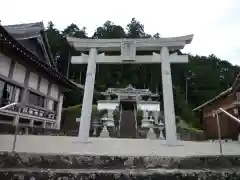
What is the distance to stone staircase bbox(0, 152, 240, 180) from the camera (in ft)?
7.70

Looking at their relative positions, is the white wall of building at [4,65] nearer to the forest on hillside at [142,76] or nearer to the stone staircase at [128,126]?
the stone staircase at [128,126]

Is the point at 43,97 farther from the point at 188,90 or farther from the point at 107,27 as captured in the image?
the point at 107,27

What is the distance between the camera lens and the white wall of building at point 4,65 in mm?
9635

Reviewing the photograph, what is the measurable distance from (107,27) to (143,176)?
52.0 meters

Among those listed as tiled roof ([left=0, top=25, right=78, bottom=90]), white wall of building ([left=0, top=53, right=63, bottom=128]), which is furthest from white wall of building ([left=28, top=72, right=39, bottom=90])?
tiled roof ([left=0, top=25, right=78, bottom=90])

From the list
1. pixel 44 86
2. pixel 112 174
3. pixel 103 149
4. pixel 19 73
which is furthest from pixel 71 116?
pixel 112 174

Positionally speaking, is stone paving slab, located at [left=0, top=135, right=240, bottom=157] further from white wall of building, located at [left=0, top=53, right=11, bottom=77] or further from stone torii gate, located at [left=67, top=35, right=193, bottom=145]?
white wall of building, located at [left=0, top=53, right=11, bottom=77]

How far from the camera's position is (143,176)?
93.6 inches

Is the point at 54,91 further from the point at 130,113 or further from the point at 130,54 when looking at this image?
the point at 130,54

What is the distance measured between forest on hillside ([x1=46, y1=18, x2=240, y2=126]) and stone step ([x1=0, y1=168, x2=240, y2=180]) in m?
32.4

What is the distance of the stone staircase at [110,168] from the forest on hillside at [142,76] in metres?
32.2

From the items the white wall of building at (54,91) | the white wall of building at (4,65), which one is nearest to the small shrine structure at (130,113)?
the white wall of building at (54,91)

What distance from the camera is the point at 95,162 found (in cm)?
255

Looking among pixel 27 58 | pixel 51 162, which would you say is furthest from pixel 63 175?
pixel 27 58
